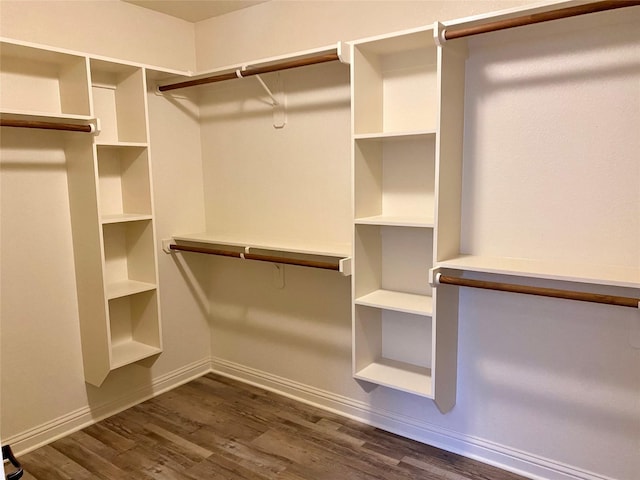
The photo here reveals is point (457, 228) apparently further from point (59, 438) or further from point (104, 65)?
point (59, 438)

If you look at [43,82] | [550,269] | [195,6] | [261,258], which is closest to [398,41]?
[550,269]

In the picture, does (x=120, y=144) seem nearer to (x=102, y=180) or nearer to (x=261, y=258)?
(x=102, y=180)

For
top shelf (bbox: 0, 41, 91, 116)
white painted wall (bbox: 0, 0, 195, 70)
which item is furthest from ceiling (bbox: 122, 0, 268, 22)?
top shelf (bbox: 0, 41, 91, 116)

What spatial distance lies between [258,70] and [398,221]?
1.13m

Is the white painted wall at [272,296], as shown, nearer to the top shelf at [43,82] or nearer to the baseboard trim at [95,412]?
the baseboard trim at [95,412]

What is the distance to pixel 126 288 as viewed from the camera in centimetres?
280

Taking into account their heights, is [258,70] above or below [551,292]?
above

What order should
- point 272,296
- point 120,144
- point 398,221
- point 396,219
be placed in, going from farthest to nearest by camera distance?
point 272,296, point 120,144, point 396,219, point 398,221

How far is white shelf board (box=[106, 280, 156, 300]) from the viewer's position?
269cm

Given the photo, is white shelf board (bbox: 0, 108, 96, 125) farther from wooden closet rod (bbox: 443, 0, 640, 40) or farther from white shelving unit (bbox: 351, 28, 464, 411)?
wooden closet rod (bbox: 443, 0, 640, 40)

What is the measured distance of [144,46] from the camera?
2980mm

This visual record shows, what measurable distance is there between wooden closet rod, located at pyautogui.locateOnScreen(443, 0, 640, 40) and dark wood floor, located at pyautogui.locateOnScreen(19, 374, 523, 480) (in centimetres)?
199

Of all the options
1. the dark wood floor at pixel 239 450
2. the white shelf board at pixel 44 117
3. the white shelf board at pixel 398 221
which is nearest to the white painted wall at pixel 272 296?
the dark wood floor at pixel 239 450

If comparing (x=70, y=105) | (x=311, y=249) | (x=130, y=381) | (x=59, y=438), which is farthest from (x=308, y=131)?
(x=59, y=438)
